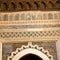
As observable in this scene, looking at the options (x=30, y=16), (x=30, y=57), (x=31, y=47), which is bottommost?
(x=30, y=57)

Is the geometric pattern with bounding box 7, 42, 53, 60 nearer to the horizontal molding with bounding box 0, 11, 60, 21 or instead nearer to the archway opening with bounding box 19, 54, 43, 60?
the archway opening with bounding box 19, 54, 43, 60

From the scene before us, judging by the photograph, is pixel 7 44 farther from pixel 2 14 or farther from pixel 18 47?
pixel 2 14

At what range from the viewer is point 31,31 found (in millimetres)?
5262

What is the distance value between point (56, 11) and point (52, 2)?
18cm

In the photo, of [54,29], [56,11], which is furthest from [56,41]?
[56,11]

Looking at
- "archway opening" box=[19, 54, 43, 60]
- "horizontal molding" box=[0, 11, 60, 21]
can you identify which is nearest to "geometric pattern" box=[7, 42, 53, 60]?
"archway opening" box=[19, 54, 43, 60]

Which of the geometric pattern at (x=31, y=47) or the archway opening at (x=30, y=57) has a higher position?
the geometric pattern at (x=31, y=47)

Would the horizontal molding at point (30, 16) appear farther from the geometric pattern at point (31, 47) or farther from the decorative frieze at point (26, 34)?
the geometric pattern at point (31, 47)

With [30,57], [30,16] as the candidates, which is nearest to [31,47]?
[30,57]

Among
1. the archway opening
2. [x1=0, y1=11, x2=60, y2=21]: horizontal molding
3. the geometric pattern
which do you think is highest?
[x1=0, y1=11, x2=60, y2=21]: horizontal molding

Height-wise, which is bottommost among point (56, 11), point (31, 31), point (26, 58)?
point (26, 58)

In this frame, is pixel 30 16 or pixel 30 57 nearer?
pixel 30 57

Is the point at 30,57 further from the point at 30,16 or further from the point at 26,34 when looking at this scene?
the point at 30,16

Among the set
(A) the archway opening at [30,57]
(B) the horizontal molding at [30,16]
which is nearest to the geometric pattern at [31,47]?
(A) the archway opening at [30,57]
